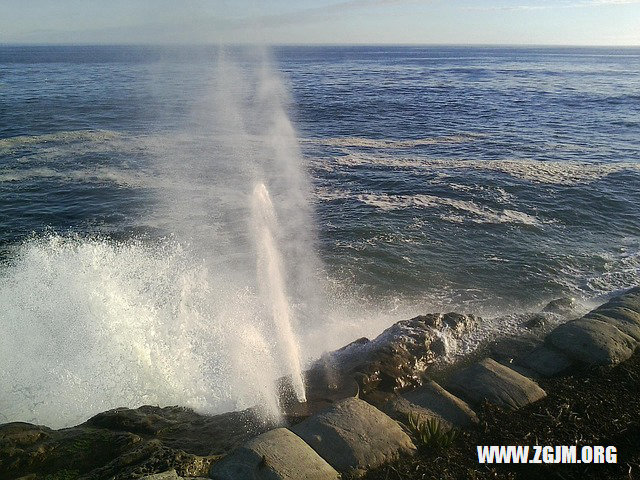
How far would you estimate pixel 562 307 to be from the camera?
10117 mm

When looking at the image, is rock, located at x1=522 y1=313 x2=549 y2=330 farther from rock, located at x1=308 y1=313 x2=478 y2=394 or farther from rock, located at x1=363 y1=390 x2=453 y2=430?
rock, located at x1=363 y1=390 x2=453 y2=430

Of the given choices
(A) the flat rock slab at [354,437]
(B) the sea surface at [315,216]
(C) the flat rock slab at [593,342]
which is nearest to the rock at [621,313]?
(C) the flat rock slab at [593,342]

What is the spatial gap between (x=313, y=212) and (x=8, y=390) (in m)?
11.1

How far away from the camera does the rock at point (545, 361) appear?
23.8 ft

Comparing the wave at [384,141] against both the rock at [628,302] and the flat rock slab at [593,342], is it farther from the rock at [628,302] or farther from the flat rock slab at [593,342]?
the flat rock slab at [593,342]

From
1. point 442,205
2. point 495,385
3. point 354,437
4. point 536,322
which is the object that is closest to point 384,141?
point 442,205

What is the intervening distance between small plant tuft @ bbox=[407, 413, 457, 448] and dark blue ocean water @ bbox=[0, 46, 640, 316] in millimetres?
5840

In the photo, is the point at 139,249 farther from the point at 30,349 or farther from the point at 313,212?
the point at 313,212

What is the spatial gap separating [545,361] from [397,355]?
8.06 ft

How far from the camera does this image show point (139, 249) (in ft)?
44.5

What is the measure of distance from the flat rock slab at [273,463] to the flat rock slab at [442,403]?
1907 mm

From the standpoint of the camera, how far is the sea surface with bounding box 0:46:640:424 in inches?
408

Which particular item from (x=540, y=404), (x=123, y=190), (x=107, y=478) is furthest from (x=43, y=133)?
(x=540, y=404)

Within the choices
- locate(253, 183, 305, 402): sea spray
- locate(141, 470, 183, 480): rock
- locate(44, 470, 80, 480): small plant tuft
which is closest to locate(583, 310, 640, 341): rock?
locate(253, 183, 305, 402): sea spray
